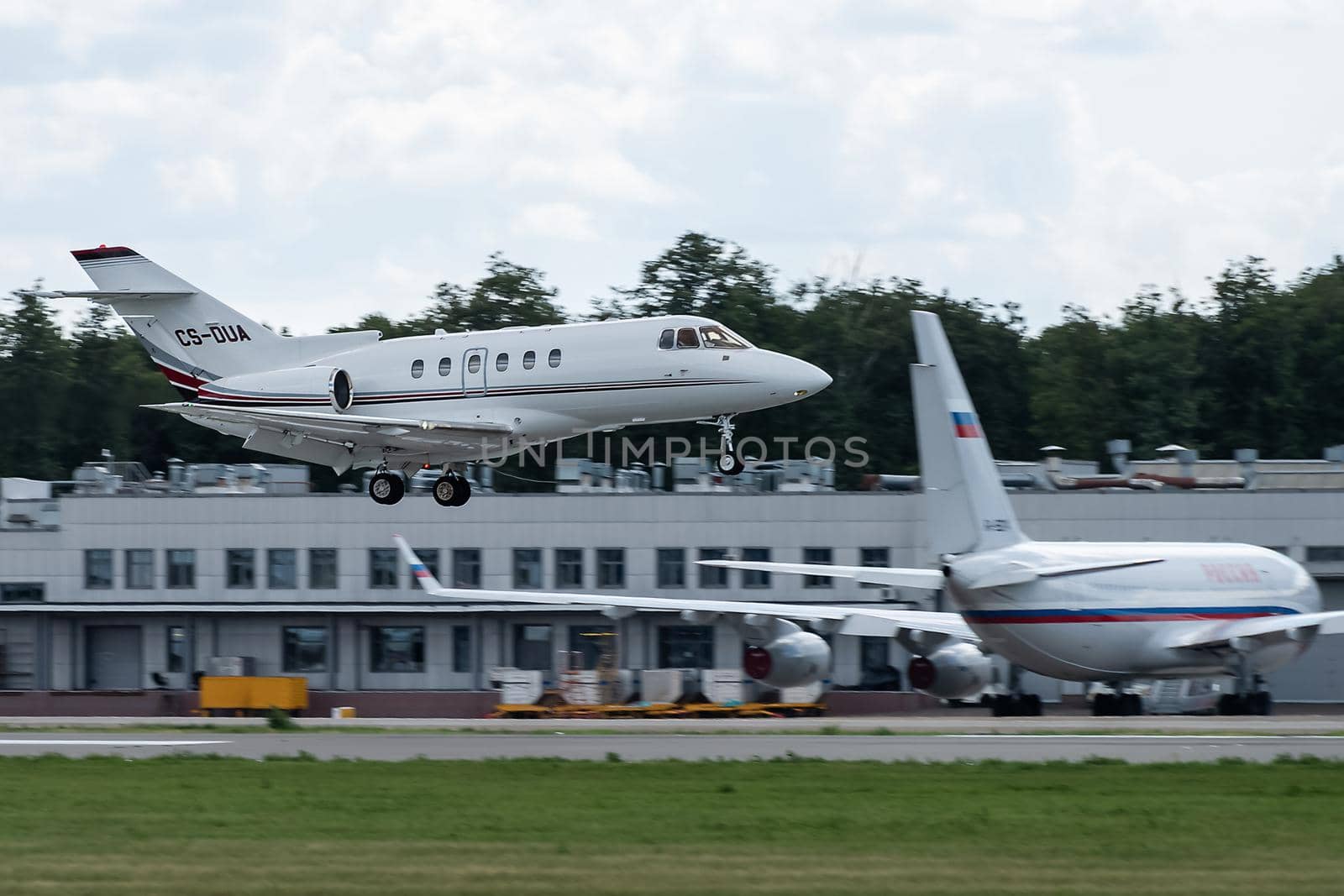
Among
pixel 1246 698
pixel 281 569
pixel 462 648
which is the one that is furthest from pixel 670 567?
pixel 1246 698

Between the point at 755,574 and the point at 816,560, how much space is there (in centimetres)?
219

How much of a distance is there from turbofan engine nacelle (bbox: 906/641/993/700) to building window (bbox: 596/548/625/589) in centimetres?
2065

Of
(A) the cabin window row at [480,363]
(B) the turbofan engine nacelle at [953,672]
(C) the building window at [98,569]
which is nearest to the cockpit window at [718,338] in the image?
(A) the cabin window row at [480,363]

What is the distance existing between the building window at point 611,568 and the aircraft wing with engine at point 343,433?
28351 mm

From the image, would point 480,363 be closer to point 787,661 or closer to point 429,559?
point 787,661

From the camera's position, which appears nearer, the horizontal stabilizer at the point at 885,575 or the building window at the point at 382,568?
the horizontal stabilizer at the point at 885,575

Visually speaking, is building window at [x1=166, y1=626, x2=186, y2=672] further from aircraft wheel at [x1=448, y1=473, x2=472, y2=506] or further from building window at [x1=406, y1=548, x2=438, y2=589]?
aircraft wheel at [x1=448, y1=473, x2=472, y2=506]

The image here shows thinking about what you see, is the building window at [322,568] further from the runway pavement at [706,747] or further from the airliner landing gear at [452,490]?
the airliner landing gear at [452,490]

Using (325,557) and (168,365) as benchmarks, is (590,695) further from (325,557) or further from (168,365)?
(168,365)

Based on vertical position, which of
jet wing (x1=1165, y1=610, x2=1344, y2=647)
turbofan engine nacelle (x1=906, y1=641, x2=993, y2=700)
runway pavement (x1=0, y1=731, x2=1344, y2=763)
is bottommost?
runway pavement (x1=0, y1=731, x2=1344, y2=763)

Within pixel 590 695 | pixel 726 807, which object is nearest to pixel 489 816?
pixel 726 807

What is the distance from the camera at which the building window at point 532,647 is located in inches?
2633

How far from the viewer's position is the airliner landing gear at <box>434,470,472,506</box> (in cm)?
3633

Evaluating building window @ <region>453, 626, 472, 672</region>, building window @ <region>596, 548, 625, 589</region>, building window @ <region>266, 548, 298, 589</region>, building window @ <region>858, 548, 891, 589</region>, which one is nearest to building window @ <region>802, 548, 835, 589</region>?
building window @ <region>858, 548, 891, 589</region>
